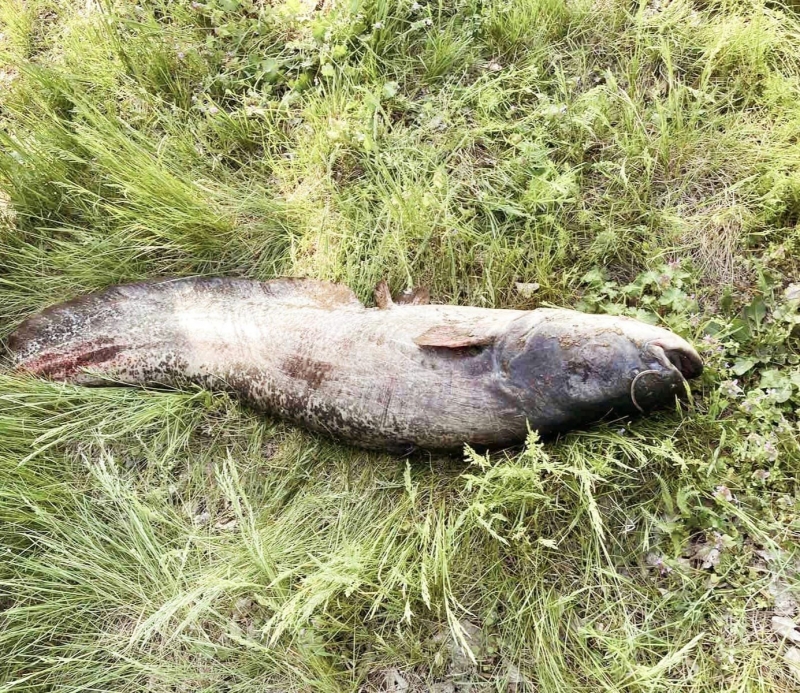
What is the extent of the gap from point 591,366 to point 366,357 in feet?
3.65

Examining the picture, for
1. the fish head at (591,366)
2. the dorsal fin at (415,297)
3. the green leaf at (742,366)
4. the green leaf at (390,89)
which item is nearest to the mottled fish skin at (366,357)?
the fish head at (591,366)

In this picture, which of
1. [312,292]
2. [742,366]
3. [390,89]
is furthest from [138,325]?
[742,366]

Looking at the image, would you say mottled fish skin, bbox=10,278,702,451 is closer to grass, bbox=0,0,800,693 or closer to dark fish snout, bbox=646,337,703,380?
dark fish snout, bbox=646,337,703,380

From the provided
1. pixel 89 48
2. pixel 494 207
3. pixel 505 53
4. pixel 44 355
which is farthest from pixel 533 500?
pixel 89 48

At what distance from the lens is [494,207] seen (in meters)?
3.37

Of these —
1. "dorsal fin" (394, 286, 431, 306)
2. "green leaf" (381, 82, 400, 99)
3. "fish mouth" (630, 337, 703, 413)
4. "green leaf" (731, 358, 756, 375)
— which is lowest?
"green leaf" (731, 358, 756, 375)

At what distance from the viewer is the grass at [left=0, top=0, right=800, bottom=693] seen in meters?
2.76

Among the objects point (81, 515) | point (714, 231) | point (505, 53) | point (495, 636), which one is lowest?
point (495, 636)

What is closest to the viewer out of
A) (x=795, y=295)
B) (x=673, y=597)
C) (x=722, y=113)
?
(x=673, y=597)

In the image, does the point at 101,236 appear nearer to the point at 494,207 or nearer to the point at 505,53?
the point at 494,207

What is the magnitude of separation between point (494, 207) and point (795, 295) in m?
1.63

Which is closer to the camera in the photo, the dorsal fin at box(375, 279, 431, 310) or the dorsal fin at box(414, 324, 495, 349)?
the dorsal fin at box(414, 324, 495, 349)

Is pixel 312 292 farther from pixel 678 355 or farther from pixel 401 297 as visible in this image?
pixel 678 355

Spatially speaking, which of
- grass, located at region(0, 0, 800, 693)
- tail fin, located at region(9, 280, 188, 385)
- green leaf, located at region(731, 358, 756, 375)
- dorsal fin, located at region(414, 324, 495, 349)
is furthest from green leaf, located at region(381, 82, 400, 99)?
green leaf, located at region(731, 358, 756, 375)
